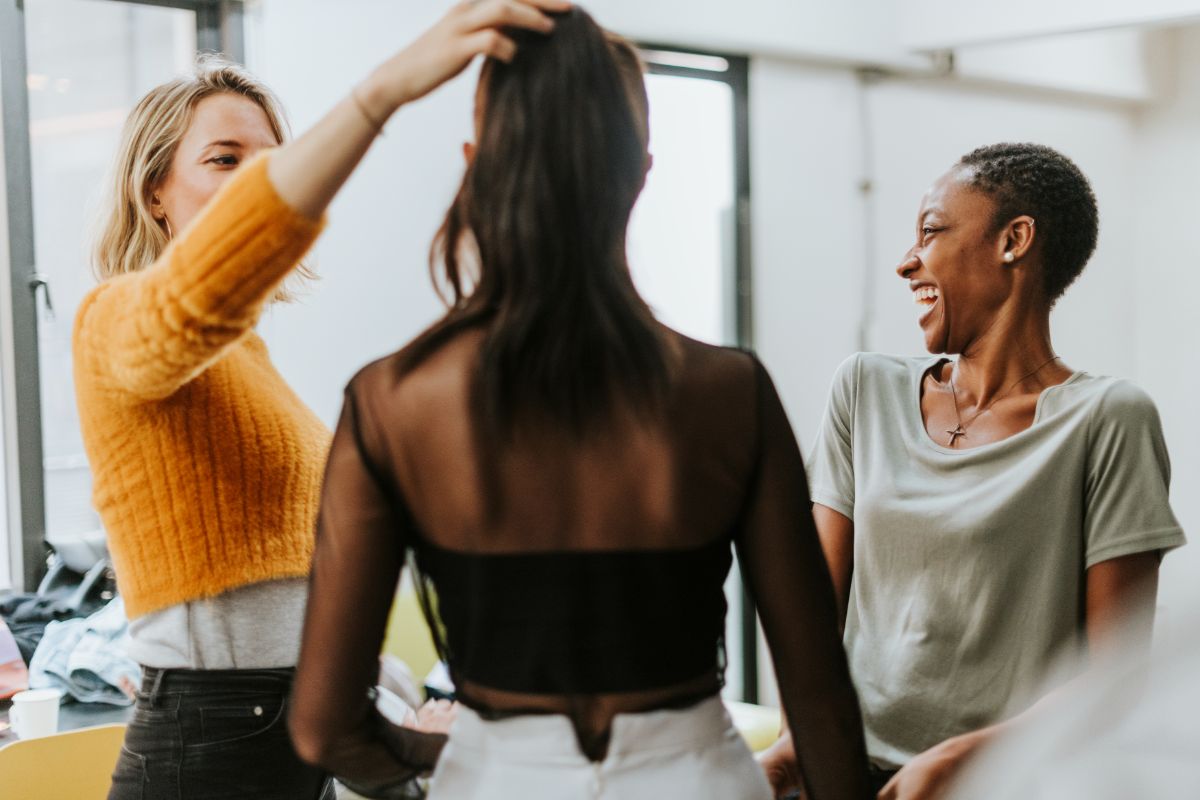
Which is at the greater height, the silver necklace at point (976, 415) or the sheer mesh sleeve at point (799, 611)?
the silver necklace at point (976, 415)

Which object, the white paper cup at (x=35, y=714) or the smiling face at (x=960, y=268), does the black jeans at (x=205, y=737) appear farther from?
the white paper cup at (x=35, y=714)

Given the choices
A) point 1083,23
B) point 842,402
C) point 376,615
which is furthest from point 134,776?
point 1083,23

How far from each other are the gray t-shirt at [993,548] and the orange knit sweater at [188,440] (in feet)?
2.45

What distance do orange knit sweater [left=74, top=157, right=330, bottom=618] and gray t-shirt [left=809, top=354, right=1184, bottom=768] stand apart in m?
0.75

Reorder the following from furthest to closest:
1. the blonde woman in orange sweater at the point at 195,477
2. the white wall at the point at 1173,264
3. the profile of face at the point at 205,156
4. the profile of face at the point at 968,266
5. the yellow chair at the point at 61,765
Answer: the white wall at the point at 1173,264, the yellow chair at the point at 61,765, the profile of face at the point at 968,266, the profile of face at the point at 205,156, the blonde woman in orange sweater at the point at 195,477

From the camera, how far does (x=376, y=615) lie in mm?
1069

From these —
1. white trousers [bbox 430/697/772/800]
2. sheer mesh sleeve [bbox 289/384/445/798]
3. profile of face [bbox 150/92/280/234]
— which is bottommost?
white trousers [bbox 430/697/772/800]

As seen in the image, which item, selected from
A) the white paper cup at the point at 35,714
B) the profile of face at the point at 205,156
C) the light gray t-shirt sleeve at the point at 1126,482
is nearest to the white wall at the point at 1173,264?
the light gray t-shirt sleeve at the point at 1126,482

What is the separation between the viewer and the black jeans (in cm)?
138

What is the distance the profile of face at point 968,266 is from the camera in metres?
1.63

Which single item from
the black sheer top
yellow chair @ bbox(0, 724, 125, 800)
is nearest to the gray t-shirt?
the black sheer top

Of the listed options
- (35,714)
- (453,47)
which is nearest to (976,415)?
(453,47)

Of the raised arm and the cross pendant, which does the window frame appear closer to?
the raised arm

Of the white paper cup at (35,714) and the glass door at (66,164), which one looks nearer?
the white paper cup at (35,714)
